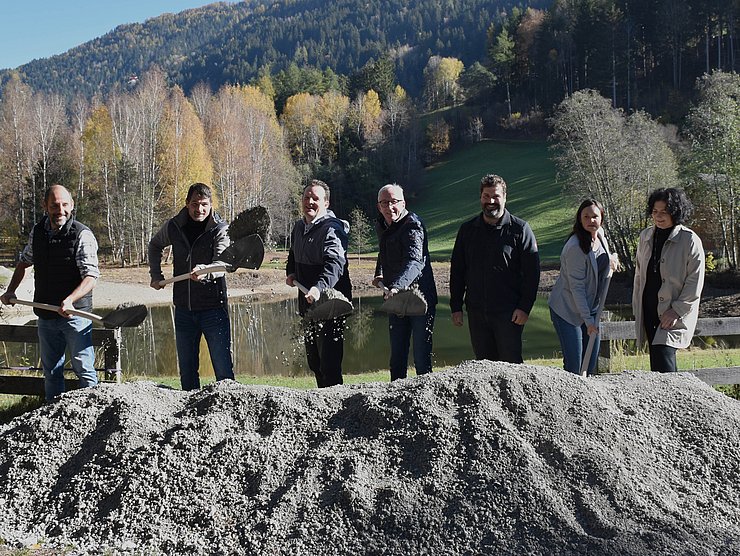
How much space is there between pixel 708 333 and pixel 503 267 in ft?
6.84

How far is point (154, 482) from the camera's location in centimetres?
324

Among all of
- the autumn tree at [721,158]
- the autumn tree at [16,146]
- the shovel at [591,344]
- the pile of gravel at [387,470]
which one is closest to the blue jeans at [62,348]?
the pile of gravel at [387,470]

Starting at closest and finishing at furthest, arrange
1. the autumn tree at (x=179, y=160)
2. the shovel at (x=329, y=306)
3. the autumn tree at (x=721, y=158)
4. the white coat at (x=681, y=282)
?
the white coat at (x=681, y=282), the shovel at (x=329, y=306), the autumn tree at (x=721, y=158), the autumn tree at (x=179, y=160)

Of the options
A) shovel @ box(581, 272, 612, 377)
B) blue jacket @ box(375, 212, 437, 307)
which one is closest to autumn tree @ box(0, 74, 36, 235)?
blue jacket @ box(375, 212, 437, 307)

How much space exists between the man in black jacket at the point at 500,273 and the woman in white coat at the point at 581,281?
0.76 ft

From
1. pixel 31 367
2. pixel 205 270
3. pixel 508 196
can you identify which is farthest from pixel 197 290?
pixel 508 196

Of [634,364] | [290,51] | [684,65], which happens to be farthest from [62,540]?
[290,51]

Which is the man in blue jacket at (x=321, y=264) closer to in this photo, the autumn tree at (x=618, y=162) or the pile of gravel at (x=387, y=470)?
the pile of gravel at (x=387, y=470)

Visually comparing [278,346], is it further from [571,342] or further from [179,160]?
[179,160]

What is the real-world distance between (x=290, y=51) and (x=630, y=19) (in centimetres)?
12149

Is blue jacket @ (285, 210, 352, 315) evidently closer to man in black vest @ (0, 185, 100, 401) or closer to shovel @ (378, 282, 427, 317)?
shovel @ (378, 282, 427, 317)

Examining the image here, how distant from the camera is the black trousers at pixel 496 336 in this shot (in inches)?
183

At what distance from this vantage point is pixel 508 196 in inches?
1725

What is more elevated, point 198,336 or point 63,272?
point 63,272
